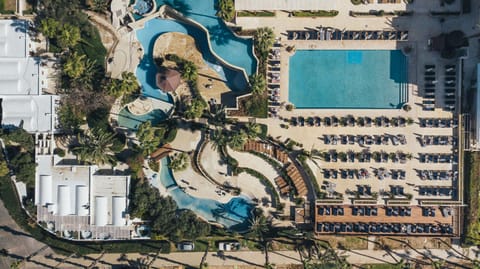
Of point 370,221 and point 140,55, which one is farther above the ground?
point 140,55

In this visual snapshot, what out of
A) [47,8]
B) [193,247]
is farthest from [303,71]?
[47,8]

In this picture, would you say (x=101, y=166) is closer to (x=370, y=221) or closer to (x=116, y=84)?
(x=116, y=84)

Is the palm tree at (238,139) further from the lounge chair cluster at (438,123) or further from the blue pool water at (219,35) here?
the lounge chair cluster at (438,123)

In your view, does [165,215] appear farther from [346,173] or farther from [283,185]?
[346,173]

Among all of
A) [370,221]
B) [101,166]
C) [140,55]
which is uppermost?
[140,55]

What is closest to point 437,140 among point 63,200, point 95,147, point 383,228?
point 383,228

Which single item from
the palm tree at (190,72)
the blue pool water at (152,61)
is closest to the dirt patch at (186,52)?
the blue pool water at (152,61)
